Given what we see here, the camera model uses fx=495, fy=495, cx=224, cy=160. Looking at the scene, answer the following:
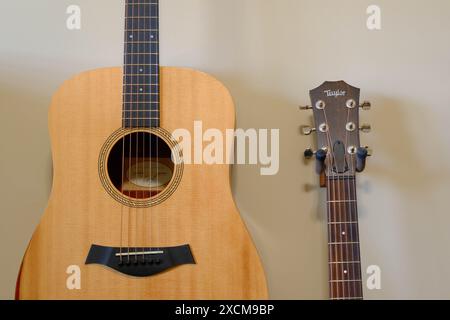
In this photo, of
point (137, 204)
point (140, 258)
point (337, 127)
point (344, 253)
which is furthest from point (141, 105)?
point (344, 253)

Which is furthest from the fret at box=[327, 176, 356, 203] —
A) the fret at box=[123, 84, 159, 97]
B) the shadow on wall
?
the shadow on wall

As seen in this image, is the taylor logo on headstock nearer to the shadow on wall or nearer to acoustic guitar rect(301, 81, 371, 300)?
acoustic guitar rect(301, 81, 371, 300)

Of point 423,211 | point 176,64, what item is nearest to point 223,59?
point 176,64

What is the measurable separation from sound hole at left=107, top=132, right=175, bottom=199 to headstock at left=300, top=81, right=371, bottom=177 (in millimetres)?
359

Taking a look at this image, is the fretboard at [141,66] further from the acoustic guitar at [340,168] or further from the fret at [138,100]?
the acoustic guitar at [340,168]

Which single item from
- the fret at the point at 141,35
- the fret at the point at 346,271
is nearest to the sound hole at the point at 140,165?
the fret at the point at 141,35

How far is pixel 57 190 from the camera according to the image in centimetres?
110

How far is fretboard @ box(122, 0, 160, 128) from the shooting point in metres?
1.13

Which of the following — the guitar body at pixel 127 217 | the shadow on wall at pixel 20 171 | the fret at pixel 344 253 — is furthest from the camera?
the shadow on wall at pixel 20 171

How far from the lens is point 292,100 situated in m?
1.35

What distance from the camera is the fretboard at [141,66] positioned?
113cm
